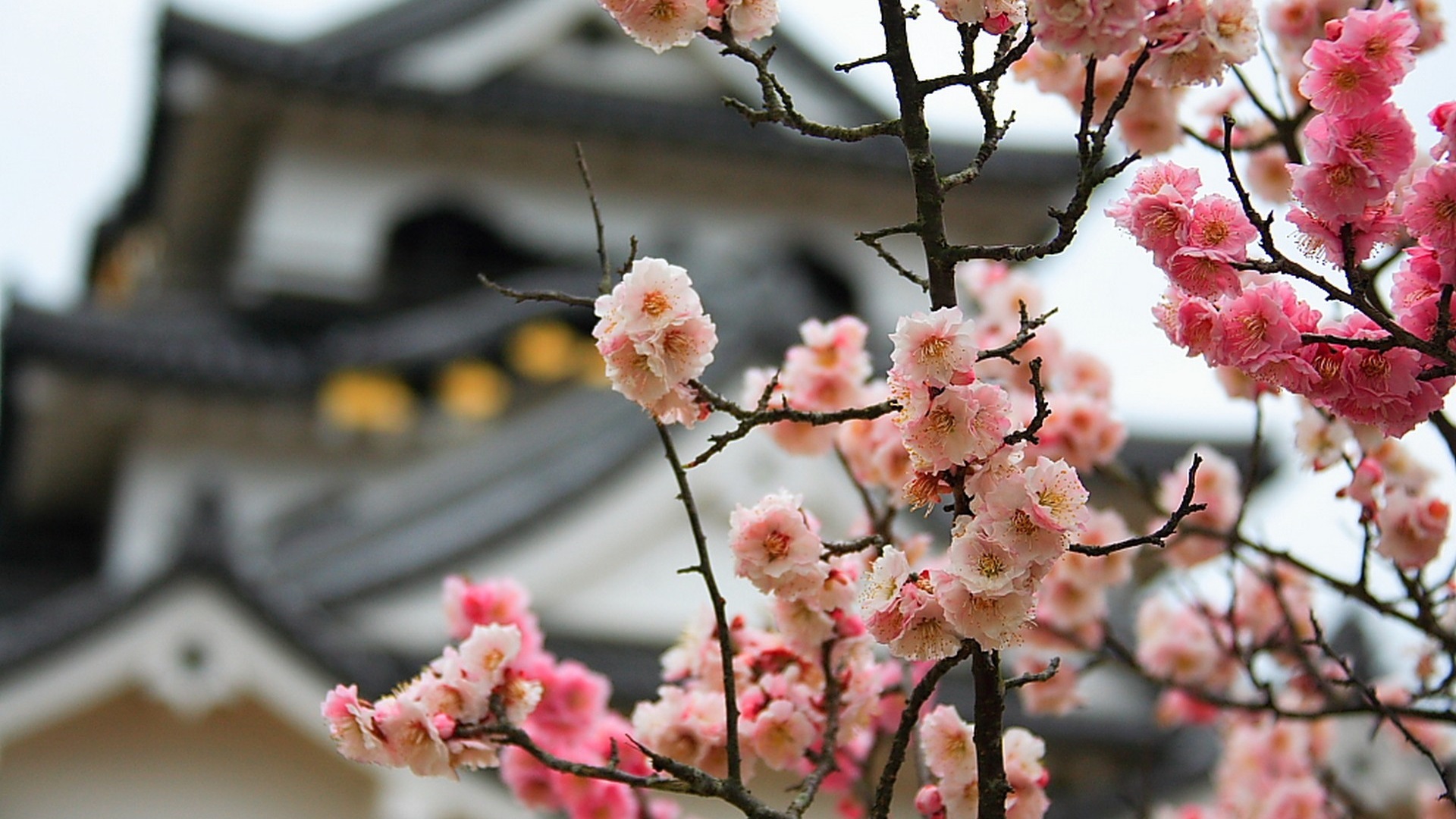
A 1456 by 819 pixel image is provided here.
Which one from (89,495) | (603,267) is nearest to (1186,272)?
(603,267)

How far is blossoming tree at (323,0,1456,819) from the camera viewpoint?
1863mm

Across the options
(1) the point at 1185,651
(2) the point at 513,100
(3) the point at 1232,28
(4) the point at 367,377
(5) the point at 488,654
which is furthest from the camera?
(2) the point at 513,100

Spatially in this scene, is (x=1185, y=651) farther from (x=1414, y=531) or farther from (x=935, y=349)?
(x=935, y=349)

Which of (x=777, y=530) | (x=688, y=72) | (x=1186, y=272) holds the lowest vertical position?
(x=777, y=530)

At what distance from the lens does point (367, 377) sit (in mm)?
9922

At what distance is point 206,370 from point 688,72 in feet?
17.2

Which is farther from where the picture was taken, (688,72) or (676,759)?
(688,72)

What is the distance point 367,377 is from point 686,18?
26.9ft

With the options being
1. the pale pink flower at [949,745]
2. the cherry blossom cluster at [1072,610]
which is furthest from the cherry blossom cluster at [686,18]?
the cherry blossom cluster at [1072,610]

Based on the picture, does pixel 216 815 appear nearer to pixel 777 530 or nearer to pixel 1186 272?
pixel 777 530

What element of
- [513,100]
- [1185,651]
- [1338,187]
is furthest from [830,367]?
[513,100]

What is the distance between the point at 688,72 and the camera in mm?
12750

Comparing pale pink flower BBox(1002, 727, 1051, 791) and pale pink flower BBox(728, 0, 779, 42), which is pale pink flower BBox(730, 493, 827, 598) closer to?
pale pink flower BBox(1002, 727, 1051, 791)

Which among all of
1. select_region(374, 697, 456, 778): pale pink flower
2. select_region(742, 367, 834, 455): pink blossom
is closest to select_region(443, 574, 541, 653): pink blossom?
select_region(374, 697, 456, 778): pale pink flower
